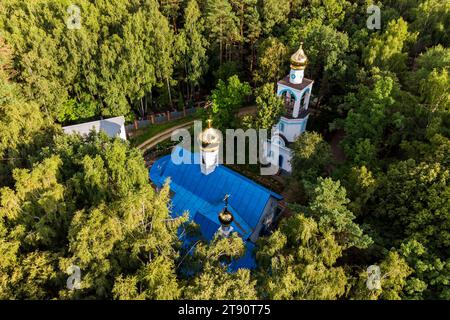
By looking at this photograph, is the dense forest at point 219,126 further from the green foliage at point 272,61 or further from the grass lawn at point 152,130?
the grass lawn at point 152,130

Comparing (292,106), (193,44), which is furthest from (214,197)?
(193,44)

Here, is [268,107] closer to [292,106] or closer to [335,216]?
[292,106]

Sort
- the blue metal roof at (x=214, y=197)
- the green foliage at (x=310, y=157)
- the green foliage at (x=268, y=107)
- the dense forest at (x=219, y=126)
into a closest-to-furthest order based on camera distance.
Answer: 1. the dense forest at (x=219, y=126)
2. the green foliage at (x=310, y=157)
3. the blue metal roof at (x=214, y=197)
4. the green foliage at (x=268, y=107)

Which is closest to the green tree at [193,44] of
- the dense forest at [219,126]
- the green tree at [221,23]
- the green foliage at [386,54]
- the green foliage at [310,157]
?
the dense forest at [219,126]

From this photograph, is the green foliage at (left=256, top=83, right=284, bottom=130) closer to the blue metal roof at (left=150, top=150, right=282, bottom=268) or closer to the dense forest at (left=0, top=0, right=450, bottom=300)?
the dense forest at (left=0, top=0, right=450, bottom=300)

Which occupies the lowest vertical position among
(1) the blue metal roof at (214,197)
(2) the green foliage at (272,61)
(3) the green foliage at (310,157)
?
(1) the blue metal roof at (214,197)
